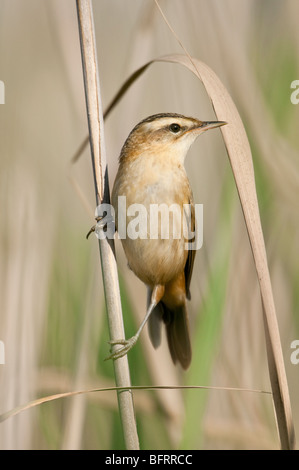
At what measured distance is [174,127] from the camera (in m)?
2.59

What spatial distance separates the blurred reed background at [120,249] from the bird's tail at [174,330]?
7 cm

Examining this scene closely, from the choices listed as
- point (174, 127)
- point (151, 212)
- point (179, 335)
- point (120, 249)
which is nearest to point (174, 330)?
point (179, 335)

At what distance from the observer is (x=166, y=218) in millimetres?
2557

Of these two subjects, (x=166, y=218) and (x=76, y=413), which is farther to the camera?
(x=166, y=218)

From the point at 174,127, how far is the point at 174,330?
3.77 feet

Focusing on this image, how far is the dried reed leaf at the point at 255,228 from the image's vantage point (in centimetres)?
162

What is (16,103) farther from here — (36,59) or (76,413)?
(76,413)

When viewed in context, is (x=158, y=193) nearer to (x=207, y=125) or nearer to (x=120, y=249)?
(x=207, y=125)

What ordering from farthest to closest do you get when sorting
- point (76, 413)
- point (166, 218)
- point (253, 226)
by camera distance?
point (166, 218) < point (76, 413) < point (253, 226)

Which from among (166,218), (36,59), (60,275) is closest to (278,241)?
(166,218)

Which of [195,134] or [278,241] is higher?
[195,134]

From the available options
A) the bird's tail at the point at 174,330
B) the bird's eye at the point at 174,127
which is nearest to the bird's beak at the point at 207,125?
the bird's eye at the point at 174,127

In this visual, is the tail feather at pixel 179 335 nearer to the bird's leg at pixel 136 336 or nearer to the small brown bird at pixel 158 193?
the small brown bird at pixel 158 193

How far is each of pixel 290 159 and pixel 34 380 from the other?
1.72 meters
